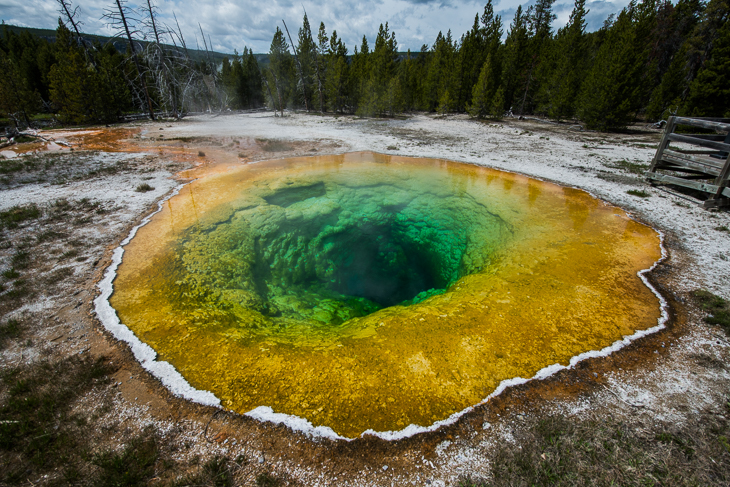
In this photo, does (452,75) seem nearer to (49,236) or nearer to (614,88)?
(614,88)

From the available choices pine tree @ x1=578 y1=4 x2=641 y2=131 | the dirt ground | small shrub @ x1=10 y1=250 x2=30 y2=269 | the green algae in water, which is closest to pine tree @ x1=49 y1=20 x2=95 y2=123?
the dirt ground

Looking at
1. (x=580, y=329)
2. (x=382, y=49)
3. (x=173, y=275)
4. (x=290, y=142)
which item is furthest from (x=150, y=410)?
(x=382, y=49)

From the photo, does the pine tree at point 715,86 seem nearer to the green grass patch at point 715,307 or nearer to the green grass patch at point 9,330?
the green grass patch at point 715,307

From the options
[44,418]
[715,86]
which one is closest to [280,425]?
[44,418]

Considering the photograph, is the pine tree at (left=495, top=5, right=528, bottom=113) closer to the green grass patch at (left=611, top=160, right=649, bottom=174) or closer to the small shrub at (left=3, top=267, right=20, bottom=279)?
the green grass patch at (left=611, top=160, right=649, bottom=174)

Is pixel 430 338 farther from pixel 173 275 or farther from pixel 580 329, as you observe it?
pixel 173 275
